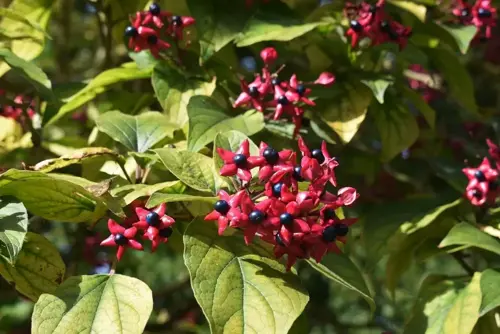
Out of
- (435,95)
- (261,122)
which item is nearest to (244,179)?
(261,122)

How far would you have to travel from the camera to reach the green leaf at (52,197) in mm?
912

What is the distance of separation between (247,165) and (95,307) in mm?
257

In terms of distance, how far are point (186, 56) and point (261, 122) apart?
235 mm

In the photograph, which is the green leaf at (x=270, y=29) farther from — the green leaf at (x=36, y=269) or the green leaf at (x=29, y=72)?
the green leaf at (x=36, y=269)

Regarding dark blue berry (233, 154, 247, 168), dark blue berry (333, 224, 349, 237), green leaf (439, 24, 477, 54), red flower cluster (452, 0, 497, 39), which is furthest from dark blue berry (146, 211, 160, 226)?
red flower cluster (452, 0, 497, 39)

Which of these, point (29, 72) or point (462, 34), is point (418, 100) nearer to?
point (462, 34)

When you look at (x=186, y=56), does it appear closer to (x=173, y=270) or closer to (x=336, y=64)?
(x=336, y=64)

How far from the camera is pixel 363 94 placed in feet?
4.13

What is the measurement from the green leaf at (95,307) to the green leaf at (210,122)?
9.3 inches

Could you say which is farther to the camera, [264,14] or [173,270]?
[173,270]

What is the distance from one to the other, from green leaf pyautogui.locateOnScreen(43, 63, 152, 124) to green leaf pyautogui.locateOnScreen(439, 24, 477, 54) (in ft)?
1.88

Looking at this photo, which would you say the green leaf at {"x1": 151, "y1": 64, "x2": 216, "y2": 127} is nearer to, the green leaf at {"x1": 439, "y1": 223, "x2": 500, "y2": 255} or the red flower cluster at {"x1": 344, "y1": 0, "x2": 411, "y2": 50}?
the red flower cluster at {"x1": 344, "y1": 0, "x2": 411, "y2": 50}

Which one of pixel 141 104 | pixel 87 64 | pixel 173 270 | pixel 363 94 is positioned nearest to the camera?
pixel 363 94

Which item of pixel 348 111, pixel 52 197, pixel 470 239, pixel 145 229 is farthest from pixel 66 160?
pixel 470 239
